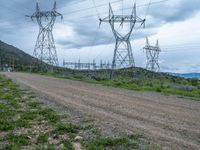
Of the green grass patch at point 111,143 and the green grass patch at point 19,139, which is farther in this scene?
the green grass patch at point 19,139

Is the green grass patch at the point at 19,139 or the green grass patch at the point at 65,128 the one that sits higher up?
the green grass patch at the point at 65,128

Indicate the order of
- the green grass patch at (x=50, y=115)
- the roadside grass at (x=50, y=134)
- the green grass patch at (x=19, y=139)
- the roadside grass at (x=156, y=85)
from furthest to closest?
the roadside grass at (x=156, y=85)
the green grass patch at (x=50, y=115)
the green grass patch at (x=19, y=139)
the roadside grass at (x=50, y=134)

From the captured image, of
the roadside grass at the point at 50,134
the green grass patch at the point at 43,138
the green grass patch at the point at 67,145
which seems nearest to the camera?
→ the green grass patch at the point at 67,145

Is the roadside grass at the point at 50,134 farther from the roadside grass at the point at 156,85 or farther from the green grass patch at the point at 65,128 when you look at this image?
the roadside grass at the point at 156,85

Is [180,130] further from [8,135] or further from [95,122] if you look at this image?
[8,135]

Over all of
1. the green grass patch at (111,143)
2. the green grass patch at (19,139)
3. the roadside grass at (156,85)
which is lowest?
the roadside grass at (156,85)

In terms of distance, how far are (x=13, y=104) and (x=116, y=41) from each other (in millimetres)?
35115

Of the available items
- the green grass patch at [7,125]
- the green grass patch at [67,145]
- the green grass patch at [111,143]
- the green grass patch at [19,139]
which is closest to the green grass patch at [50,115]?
the green grass patch at [7,125]

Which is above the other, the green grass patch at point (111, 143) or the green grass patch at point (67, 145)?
the green grass patch at point (111, 143)

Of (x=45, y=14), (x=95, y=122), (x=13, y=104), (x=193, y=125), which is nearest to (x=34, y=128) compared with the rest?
(x=95, y=122)

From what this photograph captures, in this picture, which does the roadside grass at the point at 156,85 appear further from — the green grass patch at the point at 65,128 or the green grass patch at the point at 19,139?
the green grass patch at the point at 19,139

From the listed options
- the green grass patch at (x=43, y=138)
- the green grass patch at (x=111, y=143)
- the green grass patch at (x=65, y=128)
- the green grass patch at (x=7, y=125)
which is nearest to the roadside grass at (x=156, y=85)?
the green grass patch at (x=65, y=128)

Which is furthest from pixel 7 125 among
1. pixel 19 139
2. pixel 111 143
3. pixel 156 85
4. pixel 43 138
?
pixel 156 85

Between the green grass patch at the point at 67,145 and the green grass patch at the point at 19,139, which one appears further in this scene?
the green grass patch at the point at 19,139
